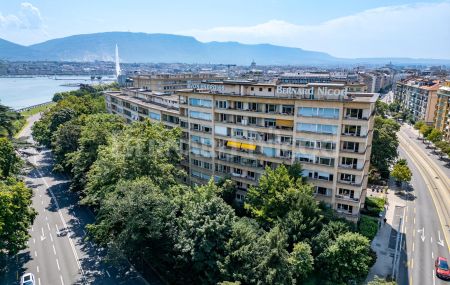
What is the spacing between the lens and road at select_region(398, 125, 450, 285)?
48.1m

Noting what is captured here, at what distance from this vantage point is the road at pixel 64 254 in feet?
148

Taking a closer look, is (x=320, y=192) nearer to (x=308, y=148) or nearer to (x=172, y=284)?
(x=308, y=148)

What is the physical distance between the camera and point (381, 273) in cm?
4684

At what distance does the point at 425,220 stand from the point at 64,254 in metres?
65.1

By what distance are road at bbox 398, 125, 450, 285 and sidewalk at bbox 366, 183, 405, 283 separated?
1852 millimetres

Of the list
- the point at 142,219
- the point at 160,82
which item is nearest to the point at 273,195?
the point at 142,219

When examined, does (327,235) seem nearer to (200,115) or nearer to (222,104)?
(222,104)

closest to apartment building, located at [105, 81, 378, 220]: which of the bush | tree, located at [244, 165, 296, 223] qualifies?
the bush

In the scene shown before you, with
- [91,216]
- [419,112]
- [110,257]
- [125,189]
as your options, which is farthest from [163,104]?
[419,112]

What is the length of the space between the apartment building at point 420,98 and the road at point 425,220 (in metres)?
42.6

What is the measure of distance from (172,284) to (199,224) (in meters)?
10.8

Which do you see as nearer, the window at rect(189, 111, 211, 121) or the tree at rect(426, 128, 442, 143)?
the window at rect(189, 111, 211, 121)

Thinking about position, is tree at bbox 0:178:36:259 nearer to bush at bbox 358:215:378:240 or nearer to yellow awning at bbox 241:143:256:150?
yellow awning at bbox 241:143:256:150

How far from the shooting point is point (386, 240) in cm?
5531
